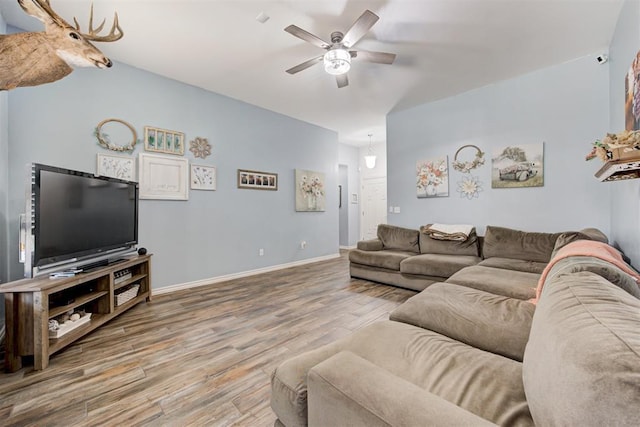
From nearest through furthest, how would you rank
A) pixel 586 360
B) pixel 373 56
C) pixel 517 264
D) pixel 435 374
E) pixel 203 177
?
pixel 586 360 → pixel 435 374 → pixel 373 56 → pixel 517 264 → pixel 203 177

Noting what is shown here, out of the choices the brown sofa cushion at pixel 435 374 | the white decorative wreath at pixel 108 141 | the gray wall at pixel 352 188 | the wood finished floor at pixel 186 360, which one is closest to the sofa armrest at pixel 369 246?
the wood finished floor at pixel 186 360

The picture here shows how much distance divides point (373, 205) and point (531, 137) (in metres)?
4.03

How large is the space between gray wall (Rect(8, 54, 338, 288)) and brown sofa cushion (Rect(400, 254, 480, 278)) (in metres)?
2.40

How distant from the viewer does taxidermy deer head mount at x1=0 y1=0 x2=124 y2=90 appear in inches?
69.3

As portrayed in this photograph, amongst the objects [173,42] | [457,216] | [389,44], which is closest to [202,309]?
[173,42]

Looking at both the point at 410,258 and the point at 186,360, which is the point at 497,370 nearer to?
the point at 186,360

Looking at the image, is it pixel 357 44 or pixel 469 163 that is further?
pixel 469 163

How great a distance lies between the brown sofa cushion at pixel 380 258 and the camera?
3.53 m

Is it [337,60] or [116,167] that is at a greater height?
[337,60]

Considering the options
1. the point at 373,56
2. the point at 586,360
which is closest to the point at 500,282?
the point at 586,360

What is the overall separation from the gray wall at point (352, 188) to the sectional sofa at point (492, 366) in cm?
582

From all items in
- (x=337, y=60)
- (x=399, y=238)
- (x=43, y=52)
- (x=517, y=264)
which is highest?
(x=337, y=60)

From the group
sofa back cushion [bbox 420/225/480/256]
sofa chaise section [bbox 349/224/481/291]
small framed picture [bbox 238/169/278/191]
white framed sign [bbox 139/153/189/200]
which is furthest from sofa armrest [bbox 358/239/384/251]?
white framed sign [bbox 139/153/189/200]

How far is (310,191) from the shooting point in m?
5.33
